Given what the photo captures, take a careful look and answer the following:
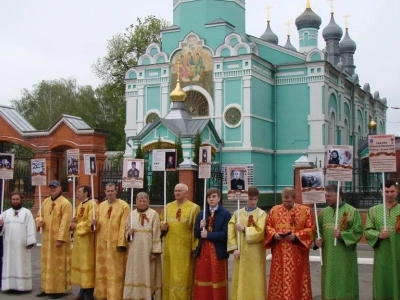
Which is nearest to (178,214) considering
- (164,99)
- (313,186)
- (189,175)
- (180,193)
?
(180,193)

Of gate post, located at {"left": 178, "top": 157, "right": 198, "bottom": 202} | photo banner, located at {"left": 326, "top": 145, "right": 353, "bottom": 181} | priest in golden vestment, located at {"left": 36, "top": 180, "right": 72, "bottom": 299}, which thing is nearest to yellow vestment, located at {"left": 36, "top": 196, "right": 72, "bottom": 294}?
priest in golden vestment, located at {"left": 36, "top": 180, "right": 72, "bottom": 299}

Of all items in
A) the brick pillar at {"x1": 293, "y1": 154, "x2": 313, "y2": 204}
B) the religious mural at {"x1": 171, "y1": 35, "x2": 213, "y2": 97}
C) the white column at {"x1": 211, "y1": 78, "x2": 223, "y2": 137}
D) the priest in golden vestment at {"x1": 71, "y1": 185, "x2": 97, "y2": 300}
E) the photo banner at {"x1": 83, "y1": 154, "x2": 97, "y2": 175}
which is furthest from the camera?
the religious mural at {"x1": 171, "y1": 35, "x2": 213, "y2": 97}

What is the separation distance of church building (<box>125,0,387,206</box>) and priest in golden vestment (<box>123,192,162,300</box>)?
1459cm

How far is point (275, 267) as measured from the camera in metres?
6.96

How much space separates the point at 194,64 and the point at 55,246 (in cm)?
1748

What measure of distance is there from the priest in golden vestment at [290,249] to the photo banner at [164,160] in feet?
6.95

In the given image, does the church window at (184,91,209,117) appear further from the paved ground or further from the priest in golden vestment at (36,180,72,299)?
the priest in golden vestment at (36,180,72,299)

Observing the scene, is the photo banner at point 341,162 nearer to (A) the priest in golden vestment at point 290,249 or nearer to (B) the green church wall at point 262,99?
(A) the priest in golden vestment at point 290,249

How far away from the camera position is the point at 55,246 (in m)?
8.42

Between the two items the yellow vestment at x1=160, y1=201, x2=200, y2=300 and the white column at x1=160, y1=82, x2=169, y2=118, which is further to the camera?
the white column at x1=160, y1=82, x2=169, y2=118

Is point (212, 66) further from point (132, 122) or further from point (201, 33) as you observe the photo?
point (132, 122)

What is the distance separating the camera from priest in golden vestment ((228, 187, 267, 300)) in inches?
277

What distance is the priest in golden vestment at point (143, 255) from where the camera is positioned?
7.43 m

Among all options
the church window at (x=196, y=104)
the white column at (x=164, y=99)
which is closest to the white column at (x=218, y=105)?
the church window at (x=196, y=104)
